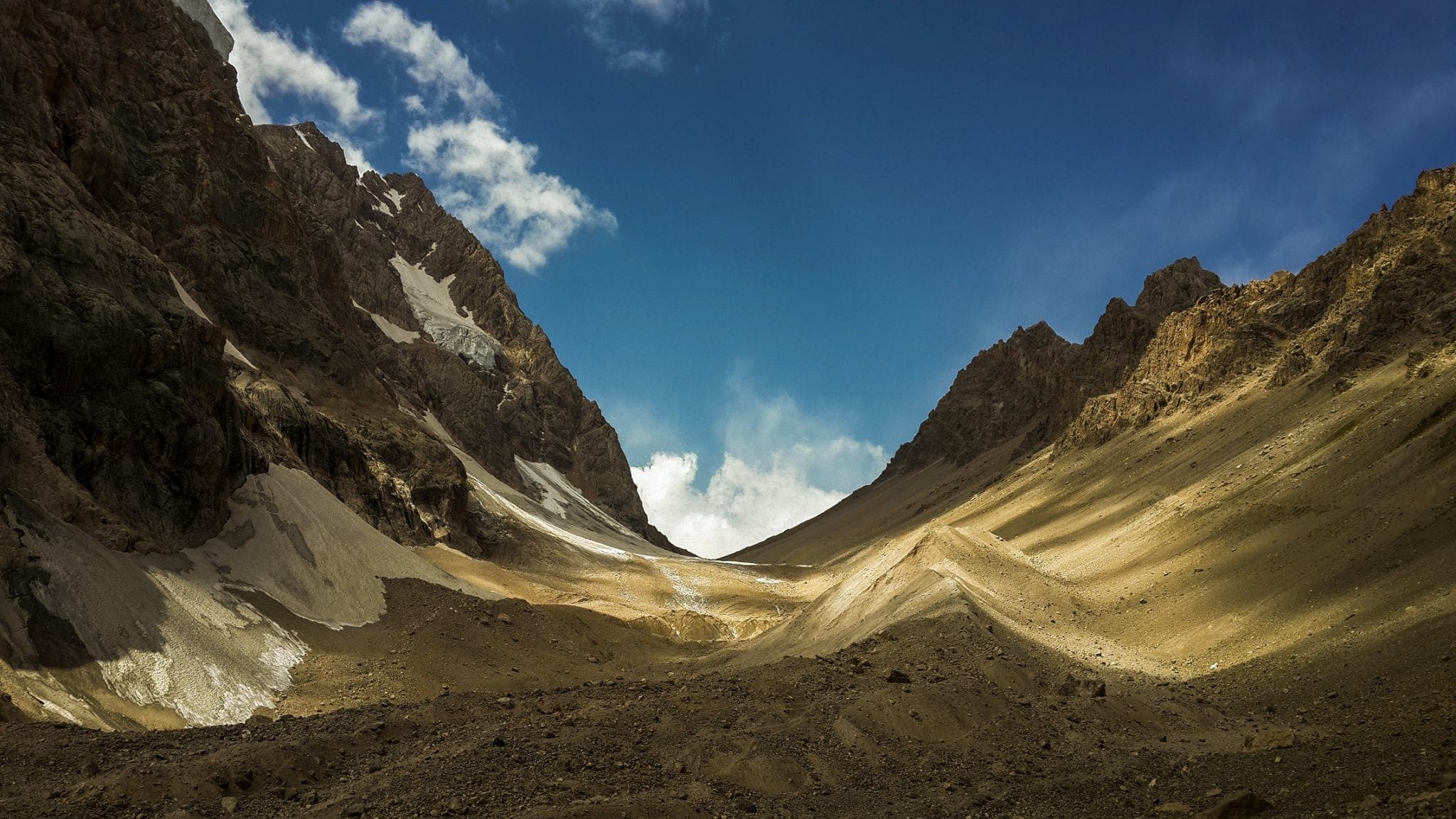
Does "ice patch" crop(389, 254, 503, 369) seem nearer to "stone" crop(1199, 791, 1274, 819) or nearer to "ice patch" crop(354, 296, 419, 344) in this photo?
"ice patch" crop(354, 296, 419, 344)

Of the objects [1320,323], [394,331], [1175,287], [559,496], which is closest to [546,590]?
[1320,323]

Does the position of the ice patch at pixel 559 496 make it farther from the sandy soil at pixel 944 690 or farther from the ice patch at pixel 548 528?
the sandy soil at pixel 944 690

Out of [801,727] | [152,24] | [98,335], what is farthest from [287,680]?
[152,24]

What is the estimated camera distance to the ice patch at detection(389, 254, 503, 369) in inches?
4843

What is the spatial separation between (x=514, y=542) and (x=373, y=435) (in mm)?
14777

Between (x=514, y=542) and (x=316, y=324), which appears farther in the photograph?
(x=514, y=542)

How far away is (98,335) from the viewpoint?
23766mm

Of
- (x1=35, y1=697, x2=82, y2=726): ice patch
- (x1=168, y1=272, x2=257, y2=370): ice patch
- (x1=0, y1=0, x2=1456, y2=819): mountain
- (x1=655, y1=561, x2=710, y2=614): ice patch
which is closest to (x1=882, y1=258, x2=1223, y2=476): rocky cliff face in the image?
(x1=0, y1=0, x2=1456, y2=819): mountain

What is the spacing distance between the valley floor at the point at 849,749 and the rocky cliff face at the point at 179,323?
11.1m

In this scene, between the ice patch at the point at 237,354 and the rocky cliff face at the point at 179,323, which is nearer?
the rocky cliff face at the point at 179,323

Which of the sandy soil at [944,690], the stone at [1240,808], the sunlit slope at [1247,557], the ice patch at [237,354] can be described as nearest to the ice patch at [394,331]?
the ice patch at [237,354]

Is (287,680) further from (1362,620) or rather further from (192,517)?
(1362,620)

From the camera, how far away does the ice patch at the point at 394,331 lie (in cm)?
11212

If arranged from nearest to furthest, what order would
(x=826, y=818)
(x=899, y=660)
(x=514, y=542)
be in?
(x=826, y=818) → (x=899, y=660) → (x=514, y=542)
